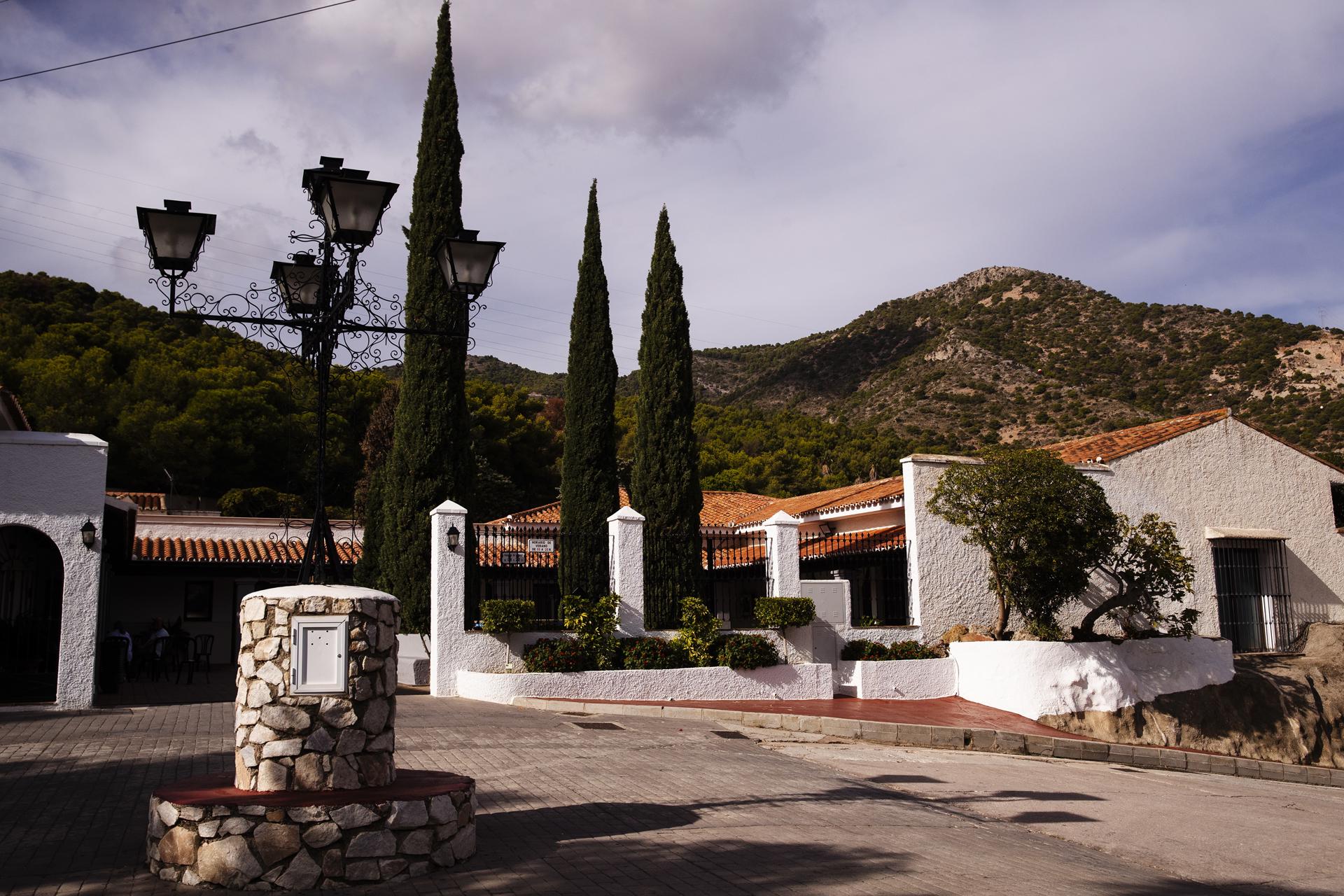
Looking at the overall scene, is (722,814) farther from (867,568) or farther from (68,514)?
(867,568)

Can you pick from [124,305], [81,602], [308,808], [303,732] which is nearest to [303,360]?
[303,732]

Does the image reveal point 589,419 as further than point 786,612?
Yes

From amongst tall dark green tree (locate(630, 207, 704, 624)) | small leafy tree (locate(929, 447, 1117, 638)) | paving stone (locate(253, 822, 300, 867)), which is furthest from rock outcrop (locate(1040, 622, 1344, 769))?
paving stone (locate(253, 822, 300, 867))

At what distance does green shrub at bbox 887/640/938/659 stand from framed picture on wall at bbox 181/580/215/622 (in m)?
17.2

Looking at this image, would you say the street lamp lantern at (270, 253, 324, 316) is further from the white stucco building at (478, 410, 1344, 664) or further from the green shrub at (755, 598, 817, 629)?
the white stucco building at (478, 410, 1344, 664)

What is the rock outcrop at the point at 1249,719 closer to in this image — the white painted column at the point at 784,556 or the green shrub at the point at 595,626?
the white painted column at the point at 784,556

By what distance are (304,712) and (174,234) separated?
3.55 metres

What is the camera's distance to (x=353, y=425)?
38.8 metres

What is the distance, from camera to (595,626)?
15.1 meters

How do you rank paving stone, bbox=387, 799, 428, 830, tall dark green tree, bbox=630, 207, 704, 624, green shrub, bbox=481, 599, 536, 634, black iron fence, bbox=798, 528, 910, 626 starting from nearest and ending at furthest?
paving stone, bbox=387, 799, 428, 830 → green shrub, bbox=481, 599, 536, 634 → tall dark green tree, bbox=630, 207, 704, 624 → black iron fence, bbox=798, 528, 910, 626

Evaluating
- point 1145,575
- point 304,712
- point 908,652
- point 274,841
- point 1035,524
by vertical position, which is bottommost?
point 274,841

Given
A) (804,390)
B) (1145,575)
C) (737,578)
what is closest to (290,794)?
(1145,575)

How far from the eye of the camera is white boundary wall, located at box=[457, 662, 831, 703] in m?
14.4

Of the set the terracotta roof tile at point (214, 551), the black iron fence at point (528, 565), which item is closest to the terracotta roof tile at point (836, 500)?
the black iron fence at point (528, 565)
